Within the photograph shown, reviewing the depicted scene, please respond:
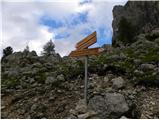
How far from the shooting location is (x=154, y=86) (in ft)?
44.9

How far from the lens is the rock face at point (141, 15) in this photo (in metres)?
91.2

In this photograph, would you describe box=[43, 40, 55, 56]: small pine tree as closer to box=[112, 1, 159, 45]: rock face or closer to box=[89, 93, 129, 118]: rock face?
box=[112, 1, 159, 45]: rock face

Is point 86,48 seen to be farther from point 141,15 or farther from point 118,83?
point 141,15

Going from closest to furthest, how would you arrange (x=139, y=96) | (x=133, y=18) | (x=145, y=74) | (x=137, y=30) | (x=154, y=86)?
(x=139, y=96)
(x=154, y=86)
(x=145, y=74)
(x=137, y=30)
(x=133, y=18)

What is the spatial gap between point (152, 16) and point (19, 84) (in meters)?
81.6

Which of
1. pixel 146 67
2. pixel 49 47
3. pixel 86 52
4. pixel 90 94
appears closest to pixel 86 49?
pixel 86 52

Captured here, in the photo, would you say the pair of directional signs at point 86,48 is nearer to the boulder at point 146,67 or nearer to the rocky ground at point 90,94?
the rocky ground at point 90,94

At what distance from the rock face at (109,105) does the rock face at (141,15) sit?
252 ft

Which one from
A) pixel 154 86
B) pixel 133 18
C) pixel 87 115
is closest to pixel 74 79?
pixel 154 86

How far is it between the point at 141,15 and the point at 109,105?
299 feet

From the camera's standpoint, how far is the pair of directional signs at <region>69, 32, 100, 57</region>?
11.3 metres

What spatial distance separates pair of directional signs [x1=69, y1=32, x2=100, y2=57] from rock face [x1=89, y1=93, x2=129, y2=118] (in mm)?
1541

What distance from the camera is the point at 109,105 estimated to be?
429 inches

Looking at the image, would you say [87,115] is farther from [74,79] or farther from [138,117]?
[74,79]
